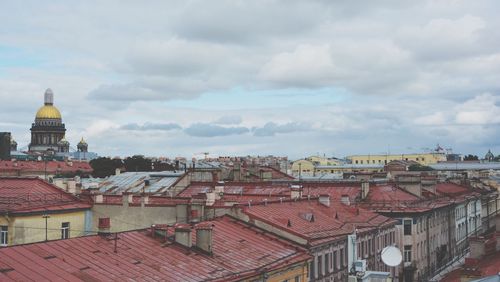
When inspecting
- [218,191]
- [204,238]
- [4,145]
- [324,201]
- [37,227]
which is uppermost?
[4,145]

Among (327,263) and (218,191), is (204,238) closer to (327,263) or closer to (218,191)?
(327,263)

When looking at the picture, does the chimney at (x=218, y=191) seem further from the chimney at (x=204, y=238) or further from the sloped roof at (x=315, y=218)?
the chimney at (x=204, y=238)

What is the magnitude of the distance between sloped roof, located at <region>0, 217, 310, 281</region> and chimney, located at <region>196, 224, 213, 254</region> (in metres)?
0.43

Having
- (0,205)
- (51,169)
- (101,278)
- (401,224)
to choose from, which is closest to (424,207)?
(401,224)

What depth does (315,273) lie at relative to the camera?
35688mm

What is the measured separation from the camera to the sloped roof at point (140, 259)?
2314 centimetres

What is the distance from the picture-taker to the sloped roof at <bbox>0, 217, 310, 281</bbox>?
75.9 feet

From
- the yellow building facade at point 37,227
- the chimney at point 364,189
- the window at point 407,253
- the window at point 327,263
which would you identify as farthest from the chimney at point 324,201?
the yellow building facade at point 37,227

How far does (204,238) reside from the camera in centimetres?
2923

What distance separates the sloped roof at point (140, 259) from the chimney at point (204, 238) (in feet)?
1.40

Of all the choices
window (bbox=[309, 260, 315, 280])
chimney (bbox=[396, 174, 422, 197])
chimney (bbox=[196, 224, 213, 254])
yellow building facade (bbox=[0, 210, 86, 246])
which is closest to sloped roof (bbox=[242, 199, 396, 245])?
window (bbox=[309, 260, 315, 280])

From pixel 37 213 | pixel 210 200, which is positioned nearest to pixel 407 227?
pixel 210 200

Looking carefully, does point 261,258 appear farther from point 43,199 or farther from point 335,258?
point 43,199

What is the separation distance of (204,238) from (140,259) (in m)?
3.81
